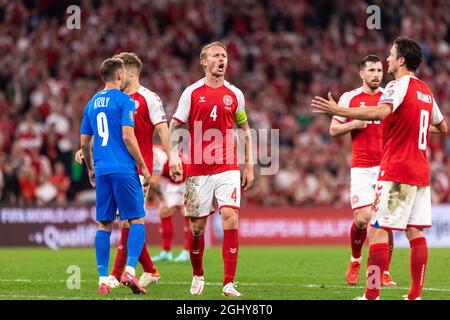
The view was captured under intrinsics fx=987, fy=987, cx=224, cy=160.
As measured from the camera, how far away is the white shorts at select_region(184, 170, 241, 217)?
11.7 metres

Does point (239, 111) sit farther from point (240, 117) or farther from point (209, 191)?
point (209, 191)

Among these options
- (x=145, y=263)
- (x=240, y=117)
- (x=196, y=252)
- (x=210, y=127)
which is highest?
(x=240, y=117)

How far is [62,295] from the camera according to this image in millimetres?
11383

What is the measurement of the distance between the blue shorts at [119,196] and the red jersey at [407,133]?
2.98 metres

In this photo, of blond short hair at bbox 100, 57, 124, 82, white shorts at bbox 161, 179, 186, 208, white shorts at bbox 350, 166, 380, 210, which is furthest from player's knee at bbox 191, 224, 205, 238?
white shorts at bbox 161, 179, 186, 208

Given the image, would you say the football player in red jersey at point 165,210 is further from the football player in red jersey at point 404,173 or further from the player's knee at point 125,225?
the football player in red jersey at point 404,173

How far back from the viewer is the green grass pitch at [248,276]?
11.7 metres

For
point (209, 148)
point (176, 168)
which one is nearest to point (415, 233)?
point (209, 148)

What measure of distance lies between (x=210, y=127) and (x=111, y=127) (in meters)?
1.19

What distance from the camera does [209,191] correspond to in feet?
39.0

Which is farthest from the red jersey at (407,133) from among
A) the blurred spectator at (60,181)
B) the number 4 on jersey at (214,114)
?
the blurred spectator at (60,181)
